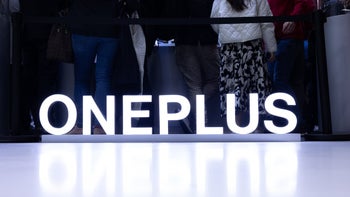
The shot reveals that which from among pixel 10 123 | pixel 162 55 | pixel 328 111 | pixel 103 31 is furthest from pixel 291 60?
pixel 10 123

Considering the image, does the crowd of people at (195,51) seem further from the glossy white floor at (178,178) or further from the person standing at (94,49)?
the glossy white floor at (178,178)

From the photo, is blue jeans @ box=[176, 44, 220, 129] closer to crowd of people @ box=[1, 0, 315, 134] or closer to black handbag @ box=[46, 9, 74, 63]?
crowd of people @ box=[1, 0, 315, 134]

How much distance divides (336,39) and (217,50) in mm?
860

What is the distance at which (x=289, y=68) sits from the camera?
361cm

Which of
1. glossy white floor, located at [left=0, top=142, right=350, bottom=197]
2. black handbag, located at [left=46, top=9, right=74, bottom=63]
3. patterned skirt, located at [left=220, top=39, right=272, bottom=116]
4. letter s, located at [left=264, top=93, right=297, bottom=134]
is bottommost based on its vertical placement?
glossy white floor, located at [left=0, top=142, right=350, bottom=197]

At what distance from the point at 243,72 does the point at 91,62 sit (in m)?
0.97

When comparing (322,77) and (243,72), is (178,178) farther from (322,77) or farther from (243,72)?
(243,72)

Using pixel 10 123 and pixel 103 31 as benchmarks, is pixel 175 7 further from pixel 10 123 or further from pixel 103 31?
pixel 10 123

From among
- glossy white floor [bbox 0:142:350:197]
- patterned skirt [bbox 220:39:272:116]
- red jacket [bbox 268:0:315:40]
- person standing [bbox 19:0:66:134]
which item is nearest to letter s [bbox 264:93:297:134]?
patterned skirt [bbox 220:39:272:116]

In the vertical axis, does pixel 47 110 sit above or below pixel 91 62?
below

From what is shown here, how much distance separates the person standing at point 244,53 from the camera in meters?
3.24

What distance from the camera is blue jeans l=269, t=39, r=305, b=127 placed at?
3568 mm

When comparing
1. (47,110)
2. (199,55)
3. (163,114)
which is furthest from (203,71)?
(47,110)

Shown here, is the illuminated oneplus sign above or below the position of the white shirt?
below
